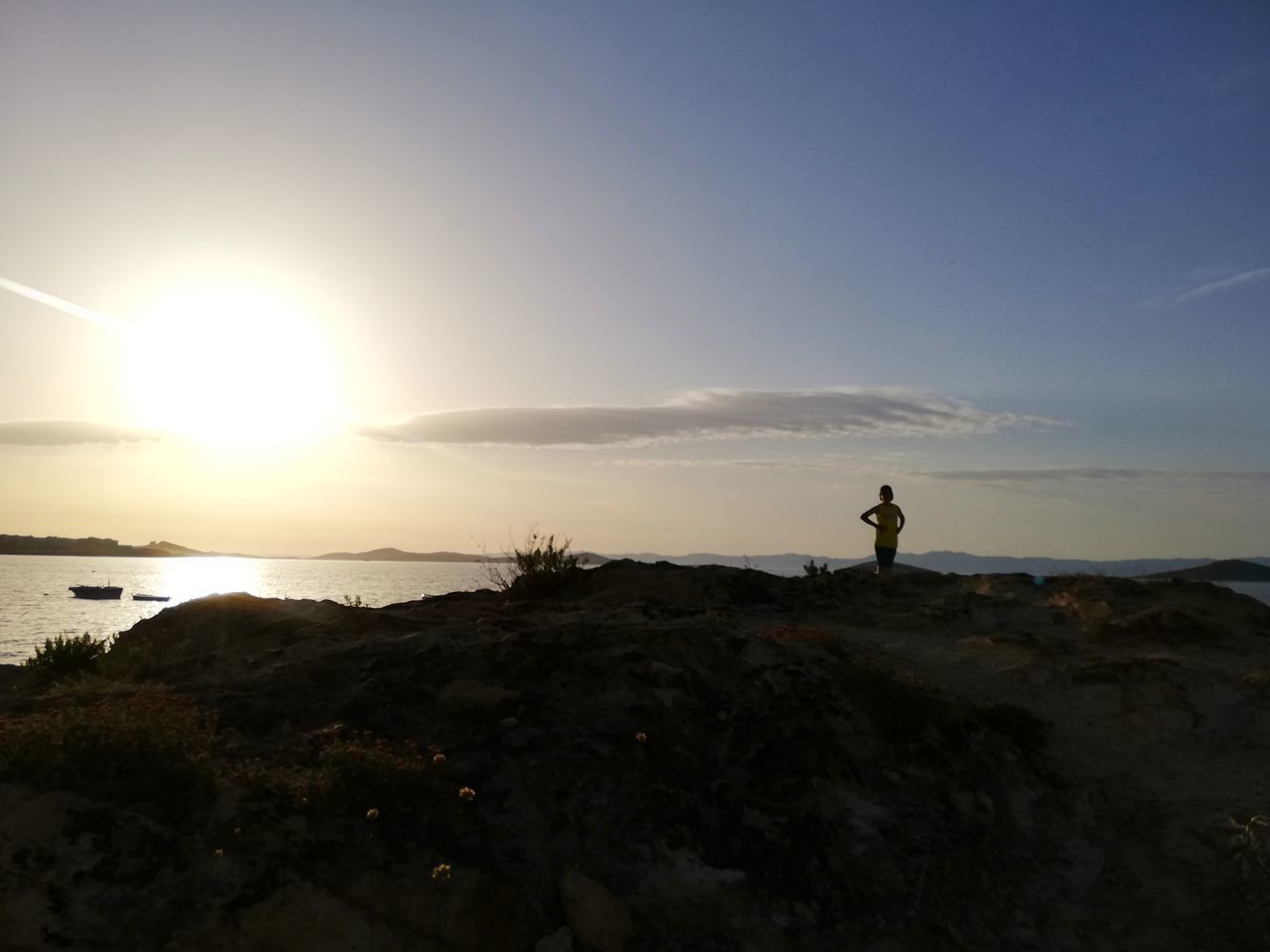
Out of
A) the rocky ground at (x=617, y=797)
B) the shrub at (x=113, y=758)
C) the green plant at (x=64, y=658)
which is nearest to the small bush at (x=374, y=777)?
the rocky ground at (x=617, y=797)

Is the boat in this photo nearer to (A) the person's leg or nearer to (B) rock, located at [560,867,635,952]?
(A) the person's leg

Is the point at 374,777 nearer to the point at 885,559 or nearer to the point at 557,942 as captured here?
the point at 557,942

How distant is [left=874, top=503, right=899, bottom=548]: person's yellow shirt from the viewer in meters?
16.3

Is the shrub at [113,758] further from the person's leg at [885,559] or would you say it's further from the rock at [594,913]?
the person's leg at [885,559]

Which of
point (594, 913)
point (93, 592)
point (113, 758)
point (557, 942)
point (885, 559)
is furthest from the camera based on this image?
point (93, 592)

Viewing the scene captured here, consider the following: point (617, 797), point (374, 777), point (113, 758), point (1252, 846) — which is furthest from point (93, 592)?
point (1252, 846)

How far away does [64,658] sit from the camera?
9266mm

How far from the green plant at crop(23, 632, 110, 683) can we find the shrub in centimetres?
376

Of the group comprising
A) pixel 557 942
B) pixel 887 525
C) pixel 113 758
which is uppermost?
pixel 887 525

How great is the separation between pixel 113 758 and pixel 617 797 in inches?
124

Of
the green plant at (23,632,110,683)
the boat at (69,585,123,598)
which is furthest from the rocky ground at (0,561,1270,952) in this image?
the boat at (69,585,123,598)

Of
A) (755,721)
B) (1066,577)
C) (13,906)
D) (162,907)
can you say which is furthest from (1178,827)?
(1066,577)

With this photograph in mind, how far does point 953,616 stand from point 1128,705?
3.94 metres

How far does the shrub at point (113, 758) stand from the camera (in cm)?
516
